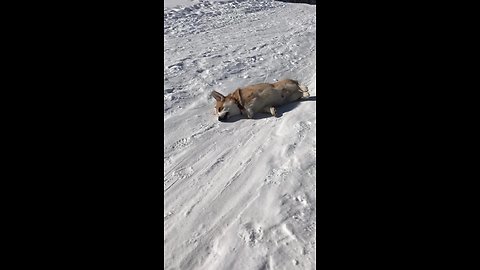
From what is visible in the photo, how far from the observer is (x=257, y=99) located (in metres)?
5.57

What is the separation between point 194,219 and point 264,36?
7.94 m

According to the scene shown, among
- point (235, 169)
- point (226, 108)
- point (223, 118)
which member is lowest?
point (235, 169)

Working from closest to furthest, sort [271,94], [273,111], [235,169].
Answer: [235,169] < [273,111] < [271,94]

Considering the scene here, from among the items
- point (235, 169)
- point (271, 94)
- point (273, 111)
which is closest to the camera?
point (235, 169)

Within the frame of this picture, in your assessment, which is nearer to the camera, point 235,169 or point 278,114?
point 235,169

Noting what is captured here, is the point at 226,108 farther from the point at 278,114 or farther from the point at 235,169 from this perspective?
the point at 235,169

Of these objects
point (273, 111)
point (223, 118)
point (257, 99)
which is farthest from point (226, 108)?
point (273, 111)

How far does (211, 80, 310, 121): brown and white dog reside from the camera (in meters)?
5.51

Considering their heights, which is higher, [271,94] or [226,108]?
[271,94]

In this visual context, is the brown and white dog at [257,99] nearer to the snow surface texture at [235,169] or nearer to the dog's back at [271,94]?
the dog's back at [271,94]

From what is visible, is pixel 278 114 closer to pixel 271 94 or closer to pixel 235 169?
pixel 271 94

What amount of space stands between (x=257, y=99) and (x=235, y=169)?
1809mm
